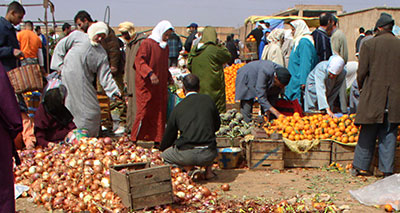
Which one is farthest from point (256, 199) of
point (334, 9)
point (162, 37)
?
point (334, 9)

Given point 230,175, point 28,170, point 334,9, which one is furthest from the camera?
point 334,9

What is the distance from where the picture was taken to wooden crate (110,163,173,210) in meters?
3.69

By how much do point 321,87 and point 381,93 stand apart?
1.38 meters

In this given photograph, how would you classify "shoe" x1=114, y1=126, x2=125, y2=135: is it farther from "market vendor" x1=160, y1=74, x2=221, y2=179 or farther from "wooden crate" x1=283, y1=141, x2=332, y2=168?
"wooden crate" x1=283, y1=141, x2=332, y2=168

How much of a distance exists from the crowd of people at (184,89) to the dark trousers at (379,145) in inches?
0.5

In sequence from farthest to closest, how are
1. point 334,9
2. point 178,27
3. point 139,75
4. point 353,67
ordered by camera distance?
point 178,27, point 334,9, point 353,67, point 139,75

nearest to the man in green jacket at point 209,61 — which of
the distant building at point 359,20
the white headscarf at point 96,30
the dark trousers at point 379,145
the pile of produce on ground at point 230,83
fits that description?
the white headscarf at point 96,30

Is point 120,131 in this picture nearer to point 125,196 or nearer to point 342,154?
point 125,196

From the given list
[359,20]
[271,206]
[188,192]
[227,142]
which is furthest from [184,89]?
[359,20]

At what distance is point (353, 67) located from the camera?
30.5 feet

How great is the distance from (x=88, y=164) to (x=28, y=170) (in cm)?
82

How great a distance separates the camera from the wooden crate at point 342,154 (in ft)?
18.1

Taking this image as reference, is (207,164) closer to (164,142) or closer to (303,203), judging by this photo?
(164,142)

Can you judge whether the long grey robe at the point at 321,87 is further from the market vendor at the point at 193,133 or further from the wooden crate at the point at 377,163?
the market vendor at the point at 193,133
